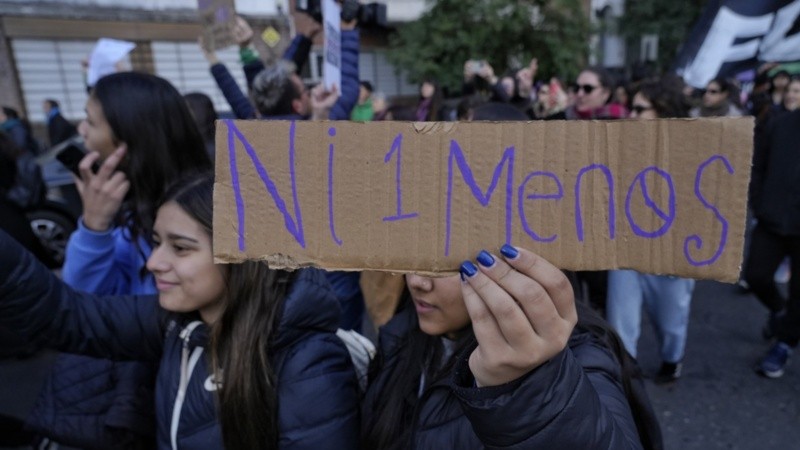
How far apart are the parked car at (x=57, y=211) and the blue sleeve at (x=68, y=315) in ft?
15.8

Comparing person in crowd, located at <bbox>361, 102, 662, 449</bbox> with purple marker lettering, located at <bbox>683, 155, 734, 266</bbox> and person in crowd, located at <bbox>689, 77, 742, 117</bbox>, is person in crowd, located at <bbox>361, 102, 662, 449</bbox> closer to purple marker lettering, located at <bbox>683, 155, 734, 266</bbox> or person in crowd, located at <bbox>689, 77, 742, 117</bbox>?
purple marker lettering, located at <bbox>683, 155, 734, 266</bbox>

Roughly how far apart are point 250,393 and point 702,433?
2.66 meters

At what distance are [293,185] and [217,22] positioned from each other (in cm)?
318

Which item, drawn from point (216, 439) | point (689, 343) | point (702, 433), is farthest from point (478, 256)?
point (689, 343)

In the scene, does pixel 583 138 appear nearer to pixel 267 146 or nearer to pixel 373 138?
pixel 373 138

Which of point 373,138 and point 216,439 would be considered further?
point 216,439

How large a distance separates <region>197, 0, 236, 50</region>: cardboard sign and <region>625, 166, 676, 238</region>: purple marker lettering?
332cm

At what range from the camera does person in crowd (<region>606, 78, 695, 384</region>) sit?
3.11 m

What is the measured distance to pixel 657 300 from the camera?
3.16 metres

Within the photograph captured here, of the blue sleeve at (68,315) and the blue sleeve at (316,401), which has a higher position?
the blue sleeve at (68,315)

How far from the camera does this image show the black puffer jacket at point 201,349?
1352 millimetres

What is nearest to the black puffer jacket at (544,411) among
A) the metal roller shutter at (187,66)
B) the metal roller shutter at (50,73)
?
the metal roller shutter at (187,66)

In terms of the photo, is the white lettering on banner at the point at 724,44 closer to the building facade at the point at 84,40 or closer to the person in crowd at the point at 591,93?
the person in crowd at the point at 591,93

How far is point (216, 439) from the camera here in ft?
4.48
